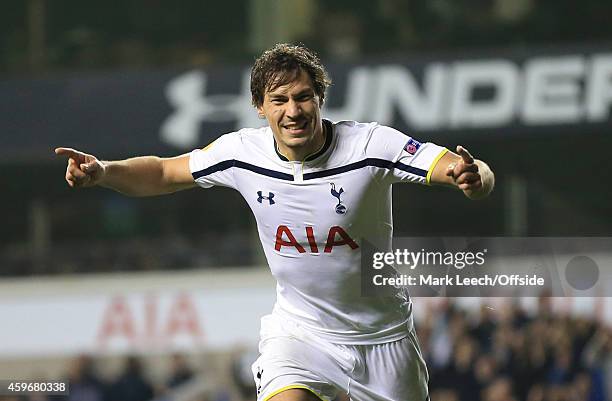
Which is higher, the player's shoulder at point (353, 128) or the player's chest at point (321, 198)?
the player's shoulder at point (353, 128)

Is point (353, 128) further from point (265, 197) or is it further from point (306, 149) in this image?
point (265, 197)

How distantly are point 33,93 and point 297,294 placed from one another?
11.6 metres

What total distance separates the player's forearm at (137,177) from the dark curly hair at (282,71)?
61cm

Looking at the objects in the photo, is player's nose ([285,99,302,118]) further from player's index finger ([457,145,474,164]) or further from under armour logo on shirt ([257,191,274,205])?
player's index finger ([457,145,474,164])

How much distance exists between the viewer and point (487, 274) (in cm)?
758

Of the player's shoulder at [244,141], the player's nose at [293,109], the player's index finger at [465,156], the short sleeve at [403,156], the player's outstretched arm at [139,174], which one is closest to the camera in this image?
the player's index finger at [465,156]

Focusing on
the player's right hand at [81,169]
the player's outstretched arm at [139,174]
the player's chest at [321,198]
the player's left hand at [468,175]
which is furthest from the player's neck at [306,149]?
the player's right hand at [81,169]

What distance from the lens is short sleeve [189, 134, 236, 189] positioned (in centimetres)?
546

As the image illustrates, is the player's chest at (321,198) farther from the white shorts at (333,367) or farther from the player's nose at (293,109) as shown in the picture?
the white shorts at (333,367)

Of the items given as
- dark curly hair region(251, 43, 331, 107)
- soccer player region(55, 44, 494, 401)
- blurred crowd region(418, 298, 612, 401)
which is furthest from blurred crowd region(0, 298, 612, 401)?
dark curly hair region(251, 43, 331, 107)

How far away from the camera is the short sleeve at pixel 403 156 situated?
514 cm

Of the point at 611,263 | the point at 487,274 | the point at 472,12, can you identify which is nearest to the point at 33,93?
the point at 472,12

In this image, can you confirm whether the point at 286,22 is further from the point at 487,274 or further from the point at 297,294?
the point at 297,294

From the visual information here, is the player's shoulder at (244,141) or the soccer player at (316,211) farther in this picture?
the player's shoulder at (244,141)
